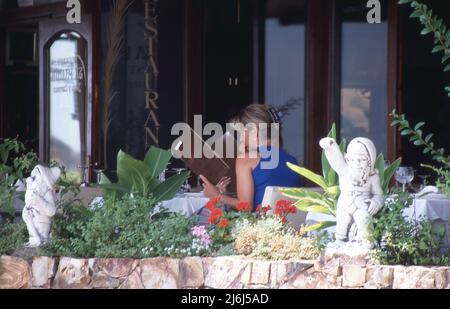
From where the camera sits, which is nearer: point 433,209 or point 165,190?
point 165,190

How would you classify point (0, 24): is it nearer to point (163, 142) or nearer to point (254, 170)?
point (163, 142)

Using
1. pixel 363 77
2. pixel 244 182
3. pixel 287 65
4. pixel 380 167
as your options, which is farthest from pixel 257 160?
pixel 287 65

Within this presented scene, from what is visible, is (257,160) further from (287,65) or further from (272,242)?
(287,65)

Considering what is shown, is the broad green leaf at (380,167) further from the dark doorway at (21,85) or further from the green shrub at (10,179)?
the dark doorway at (21,85)

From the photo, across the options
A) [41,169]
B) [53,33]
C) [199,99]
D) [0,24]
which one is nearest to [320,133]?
[199,99]

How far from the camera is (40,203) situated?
4.79 meters

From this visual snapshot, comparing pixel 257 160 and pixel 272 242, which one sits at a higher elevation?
pixel 257 160

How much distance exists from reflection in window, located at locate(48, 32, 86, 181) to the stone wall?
381 cm

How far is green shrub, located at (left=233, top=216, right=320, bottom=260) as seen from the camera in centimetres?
445

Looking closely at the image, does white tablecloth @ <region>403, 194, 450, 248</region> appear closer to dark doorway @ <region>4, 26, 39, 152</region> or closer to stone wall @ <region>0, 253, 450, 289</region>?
stone wall @ <region>0, 253, 450, 289</region>

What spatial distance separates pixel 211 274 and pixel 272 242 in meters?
0.32

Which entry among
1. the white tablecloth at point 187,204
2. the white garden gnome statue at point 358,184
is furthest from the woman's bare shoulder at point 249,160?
the white garden gnome statue at point 358,184

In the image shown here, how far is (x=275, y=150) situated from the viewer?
18.9ft

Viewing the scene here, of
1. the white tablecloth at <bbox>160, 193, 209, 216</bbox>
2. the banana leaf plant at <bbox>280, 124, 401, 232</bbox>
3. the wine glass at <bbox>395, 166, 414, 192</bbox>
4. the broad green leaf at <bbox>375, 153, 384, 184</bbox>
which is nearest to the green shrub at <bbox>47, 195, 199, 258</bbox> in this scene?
the banana leaf plant at <bbox>280, 124, 401, 232</bbox>
